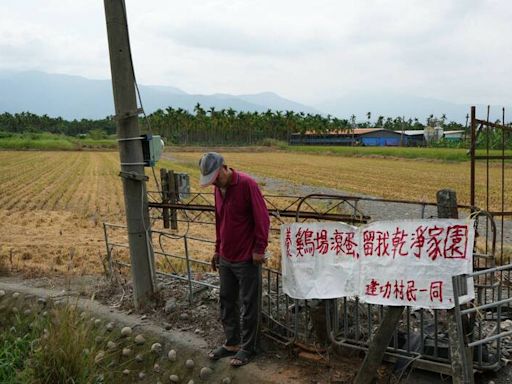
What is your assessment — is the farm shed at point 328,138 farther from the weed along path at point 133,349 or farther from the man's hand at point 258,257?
the man's hand at point 258,257

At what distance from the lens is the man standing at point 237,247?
3889 mm

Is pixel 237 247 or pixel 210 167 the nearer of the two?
pixel 210 167

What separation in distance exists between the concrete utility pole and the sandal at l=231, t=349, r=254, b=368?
1.64 m

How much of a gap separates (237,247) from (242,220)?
24 cm

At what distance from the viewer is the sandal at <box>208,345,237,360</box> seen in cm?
423

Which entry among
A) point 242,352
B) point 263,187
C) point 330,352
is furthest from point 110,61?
Result: point 263,187

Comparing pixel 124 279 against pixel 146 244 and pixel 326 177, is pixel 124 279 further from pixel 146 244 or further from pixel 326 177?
pixel 326 177

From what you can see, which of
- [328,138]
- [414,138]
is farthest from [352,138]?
[414,138]

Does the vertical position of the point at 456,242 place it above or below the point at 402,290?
above

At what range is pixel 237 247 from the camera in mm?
4020

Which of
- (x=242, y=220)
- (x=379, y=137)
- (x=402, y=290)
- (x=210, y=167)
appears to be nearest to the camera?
(x=402, y=290)

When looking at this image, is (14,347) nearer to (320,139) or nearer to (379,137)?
(379,137)

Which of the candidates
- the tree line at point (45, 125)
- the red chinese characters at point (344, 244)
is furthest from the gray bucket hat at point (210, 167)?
the tree line at point (45, 125)

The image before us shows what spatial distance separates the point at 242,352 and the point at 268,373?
1.05ft
